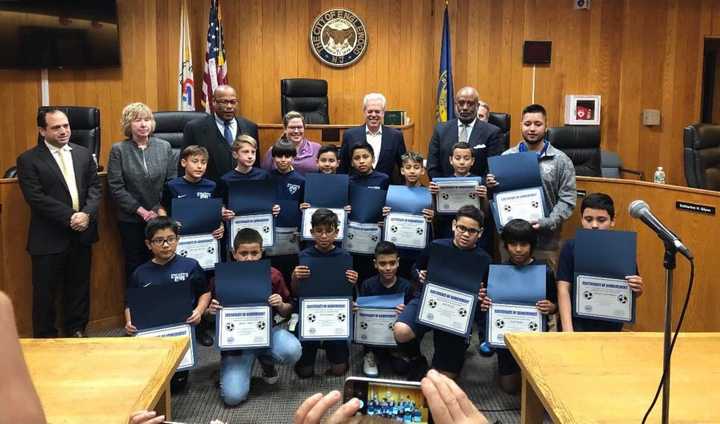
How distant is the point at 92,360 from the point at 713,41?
823cm

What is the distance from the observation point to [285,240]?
169 inches

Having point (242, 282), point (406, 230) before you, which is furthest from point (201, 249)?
point (406, 230)

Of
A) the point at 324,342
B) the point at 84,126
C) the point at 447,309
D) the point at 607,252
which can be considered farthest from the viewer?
the point at 84,126

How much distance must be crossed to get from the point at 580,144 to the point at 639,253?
252 cm

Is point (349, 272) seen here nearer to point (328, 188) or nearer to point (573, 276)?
point (328, 188)

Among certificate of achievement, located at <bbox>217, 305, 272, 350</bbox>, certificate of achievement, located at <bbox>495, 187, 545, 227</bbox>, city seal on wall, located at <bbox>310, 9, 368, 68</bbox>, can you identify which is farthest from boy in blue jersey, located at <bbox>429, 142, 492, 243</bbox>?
city seal on wall, located at <bbox>310, 9, 368, 68</bbox>

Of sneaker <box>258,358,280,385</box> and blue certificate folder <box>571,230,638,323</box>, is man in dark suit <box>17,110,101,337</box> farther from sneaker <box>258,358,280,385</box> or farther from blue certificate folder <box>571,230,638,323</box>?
blue certificate folder <box>571,230,638,323</box>

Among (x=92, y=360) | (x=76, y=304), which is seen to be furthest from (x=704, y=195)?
(x=76, y=304)

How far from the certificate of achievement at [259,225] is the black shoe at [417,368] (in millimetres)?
1140

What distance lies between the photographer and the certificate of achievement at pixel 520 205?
3865mm

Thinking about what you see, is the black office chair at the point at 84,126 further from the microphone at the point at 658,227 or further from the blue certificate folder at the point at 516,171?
the microphone at the point at 658,227

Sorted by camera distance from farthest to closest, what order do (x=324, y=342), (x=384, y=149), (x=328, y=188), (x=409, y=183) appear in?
1. (x=384, y=149)
2. (x=409, y=183)
3. (x=328, y=188)
4. (x=324, y=342)

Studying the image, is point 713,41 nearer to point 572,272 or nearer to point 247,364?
point 572,272

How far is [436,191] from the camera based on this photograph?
4059mm
